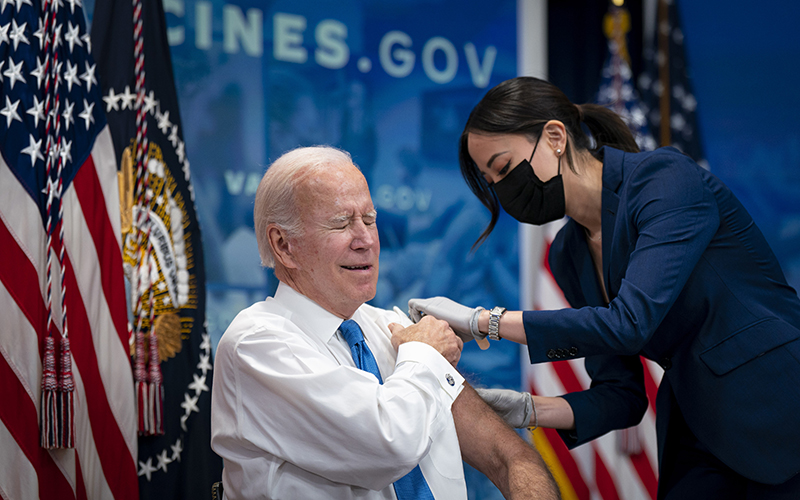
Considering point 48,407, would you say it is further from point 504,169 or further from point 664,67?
point 664,67

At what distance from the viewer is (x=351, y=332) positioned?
1.89m

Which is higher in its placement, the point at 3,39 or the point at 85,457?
the point at 3,39

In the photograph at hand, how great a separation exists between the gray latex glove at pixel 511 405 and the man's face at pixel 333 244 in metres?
0.58

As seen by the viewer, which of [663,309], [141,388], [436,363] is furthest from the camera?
[141,388]

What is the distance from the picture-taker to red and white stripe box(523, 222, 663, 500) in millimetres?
4020

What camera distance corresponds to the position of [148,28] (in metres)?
3.15

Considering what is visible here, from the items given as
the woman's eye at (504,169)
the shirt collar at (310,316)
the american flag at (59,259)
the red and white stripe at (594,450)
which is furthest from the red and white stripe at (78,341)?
the red and white stripe at (594,450)

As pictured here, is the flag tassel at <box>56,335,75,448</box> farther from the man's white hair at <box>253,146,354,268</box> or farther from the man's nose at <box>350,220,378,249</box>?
the man's nose at <box>350,220,378,249</box>

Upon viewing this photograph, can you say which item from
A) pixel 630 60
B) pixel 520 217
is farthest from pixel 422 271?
pixel 630 60

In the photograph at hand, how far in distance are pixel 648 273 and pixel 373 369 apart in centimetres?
82

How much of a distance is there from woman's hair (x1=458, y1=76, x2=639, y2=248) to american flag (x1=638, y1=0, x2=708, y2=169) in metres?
2.81

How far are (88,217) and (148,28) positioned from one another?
3.22 ft

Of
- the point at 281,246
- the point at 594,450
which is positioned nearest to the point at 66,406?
the point at 281,246

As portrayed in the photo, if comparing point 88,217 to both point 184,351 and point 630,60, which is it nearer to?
point 184,351
